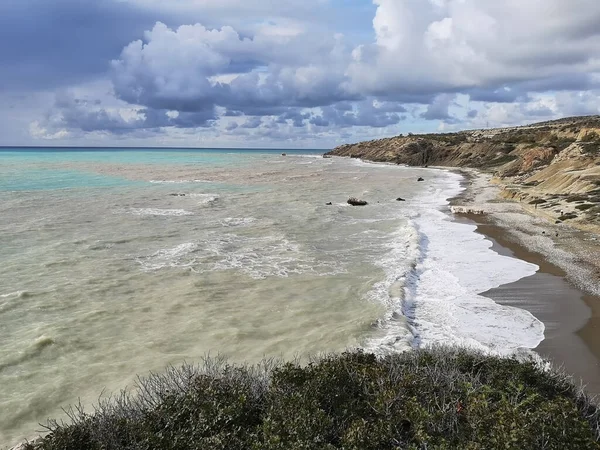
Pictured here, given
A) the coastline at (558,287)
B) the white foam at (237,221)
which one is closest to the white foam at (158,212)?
the white foam at (237,221)

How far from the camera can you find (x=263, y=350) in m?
9.10

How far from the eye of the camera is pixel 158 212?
2667 centimetres

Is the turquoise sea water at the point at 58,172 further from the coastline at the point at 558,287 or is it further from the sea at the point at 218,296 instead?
the coastline at the point at 558,287

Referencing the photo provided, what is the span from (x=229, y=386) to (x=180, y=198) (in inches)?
1158

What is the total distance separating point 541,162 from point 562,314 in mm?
43152

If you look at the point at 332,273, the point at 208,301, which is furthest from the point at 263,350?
the point at 332,273

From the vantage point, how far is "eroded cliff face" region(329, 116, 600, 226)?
25.5 meters

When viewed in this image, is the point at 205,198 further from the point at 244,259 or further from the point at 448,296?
the point at 448,296

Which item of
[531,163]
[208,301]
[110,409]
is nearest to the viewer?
[110,409]

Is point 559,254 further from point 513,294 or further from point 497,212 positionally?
point 497,212

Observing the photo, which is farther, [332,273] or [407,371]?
[332,273]

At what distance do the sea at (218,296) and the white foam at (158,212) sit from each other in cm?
219

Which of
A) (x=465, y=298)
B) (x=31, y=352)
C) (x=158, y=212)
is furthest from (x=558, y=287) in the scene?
(x=158, y=212)

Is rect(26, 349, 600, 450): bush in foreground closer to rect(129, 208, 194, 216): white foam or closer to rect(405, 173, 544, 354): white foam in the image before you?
rect(405, 173, 544, 354): white foam
